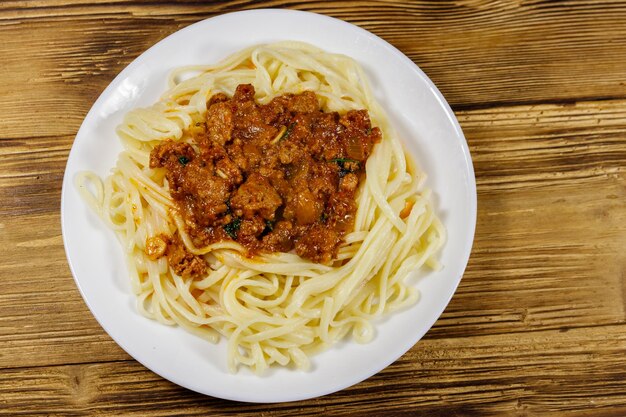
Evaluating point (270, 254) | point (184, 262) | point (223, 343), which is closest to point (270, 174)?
point (270, 254)

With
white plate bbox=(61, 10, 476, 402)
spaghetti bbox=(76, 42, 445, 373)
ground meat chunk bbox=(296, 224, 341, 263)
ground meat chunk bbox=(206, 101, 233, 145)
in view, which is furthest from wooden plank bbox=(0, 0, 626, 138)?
ground meat chunk bbox=(296, 224, 341, 263)

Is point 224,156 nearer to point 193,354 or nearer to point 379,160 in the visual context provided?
point 379,160

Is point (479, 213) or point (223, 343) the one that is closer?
point (223, 343)

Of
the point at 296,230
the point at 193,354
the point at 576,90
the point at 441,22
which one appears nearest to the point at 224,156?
the point at 296,230

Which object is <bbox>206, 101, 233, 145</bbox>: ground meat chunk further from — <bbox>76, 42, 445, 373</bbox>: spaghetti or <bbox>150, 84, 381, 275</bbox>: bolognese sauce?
<bbox>76, 42, 445, 373</bbox>: spaghetti

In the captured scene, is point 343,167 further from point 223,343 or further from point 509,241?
point 509,241

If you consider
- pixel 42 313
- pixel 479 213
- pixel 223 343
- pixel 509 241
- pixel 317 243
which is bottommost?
pixel 42 313
